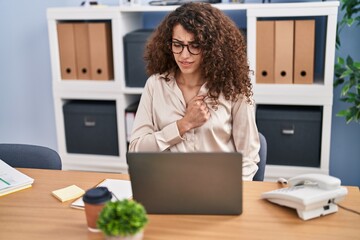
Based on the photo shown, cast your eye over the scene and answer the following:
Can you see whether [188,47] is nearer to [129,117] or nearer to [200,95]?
[200,95]

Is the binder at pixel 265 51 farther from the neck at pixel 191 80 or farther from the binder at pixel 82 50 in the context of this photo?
the binder at pixel 82 50

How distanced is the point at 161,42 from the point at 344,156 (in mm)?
1785

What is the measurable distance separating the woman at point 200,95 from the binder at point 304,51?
2.84ft

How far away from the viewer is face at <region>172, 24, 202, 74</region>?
1.83 meters

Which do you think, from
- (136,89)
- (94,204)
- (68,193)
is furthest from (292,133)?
(94,204)

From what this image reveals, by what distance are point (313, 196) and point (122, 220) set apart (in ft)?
1.85

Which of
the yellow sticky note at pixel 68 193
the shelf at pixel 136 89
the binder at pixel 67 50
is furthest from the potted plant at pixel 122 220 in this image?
the binder at pixel 67 50

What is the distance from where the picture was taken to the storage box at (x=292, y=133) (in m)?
2.80

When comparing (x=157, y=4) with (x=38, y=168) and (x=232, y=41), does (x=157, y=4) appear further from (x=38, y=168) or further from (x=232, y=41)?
(x=38, y=168)

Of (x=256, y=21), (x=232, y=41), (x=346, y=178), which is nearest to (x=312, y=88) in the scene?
(x=256, y=21)

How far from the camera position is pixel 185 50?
1.83 metres

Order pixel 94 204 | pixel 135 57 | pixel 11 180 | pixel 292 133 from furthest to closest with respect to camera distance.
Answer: pixel 135 57 → pixel 292 133 → pixel 11 180 → pixel 94 204

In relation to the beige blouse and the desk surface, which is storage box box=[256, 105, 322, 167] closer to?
the beige blouse

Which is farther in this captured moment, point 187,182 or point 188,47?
point 188,47
